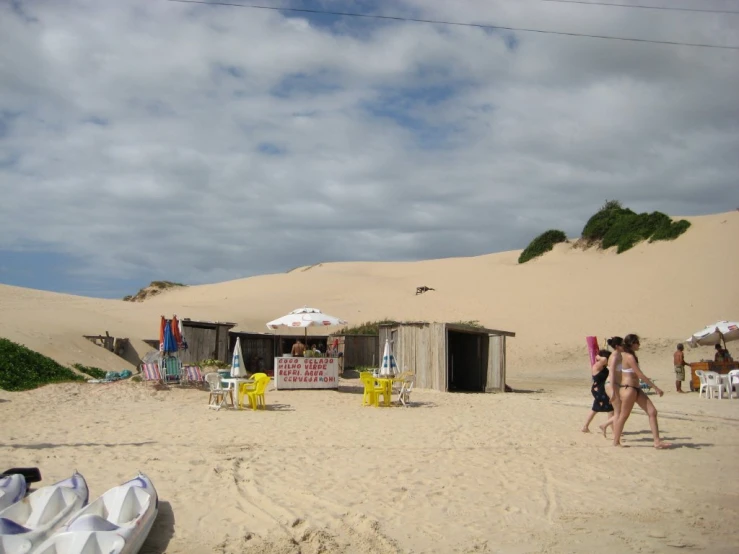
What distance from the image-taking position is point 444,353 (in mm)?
19562

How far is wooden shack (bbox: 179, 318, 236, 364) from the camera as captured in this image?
2217cm

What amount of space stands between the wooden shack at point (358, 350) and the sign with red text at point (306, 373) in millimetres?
7563

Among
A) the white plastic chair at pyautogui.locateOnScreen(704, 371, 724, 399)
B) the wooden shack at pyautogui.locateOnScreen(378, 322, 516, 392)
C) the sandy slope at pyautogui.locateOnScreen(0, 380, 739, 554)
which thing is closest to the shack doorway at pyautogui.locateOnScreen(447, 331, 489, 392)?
the wooden shack at pyautogui.locateOnScreen(378, 322, 516, 392)

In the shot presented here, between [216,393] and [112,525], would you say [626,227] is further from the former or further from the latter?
[112,525]

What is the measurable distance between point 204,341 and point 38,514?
56.2 feet

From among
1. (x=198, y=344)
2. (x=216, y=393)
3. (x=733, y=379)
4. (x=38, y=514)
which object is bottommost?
(x=38, y=514)

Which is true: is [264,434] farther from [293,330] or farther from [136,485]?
[293,330]

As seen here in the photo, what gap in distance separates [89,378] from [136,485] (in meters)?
14.3

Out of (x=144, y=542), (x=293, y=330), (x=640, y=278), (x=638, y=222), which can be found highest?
(x=638, y=222)

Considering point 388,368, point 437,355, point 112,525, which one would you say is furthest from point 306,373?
point 112,525

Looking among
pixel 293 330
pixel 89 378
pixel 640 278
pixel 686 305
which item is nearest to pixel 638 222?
pixel 640 278

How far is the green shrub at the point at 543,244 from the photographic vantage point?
4994 centimetres

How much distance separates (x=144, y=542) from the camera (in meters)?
5.75

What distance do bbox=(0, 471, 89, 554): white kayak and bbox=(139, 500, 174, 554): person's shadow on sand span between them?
66 cm
